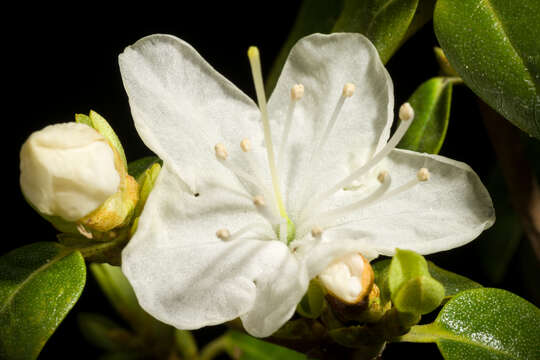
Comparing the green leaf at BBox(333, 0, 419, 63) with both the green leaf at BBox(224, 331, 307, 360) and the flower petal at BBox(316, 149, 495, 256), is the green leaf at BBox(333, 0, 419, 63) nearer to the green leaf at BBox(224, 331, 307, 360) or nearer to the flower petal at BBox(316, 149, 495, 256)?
the flower petal at BBox(316, 149, 495, 256)

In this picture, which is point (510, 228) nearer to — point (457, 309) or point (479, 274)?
point (479, 274)

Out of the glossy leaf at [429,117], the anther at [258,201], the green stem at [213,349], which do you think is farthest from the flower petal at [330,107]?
the green stem at [213,349]

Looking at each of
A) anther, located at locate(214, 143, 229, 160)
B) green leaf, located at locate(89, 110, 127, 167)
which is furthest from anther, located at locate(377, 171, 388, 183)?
green leaf, located at locate(89, 110, 127, 167)

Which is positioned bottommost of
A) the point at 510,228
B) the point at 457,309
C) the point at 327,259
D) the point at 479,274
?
the point at 479,274

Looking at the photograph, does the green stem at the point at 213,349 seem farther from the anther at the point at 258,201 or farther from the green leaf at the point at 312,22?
the anther at the point at 258,201

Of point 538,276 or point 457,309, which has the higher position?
point 457,309

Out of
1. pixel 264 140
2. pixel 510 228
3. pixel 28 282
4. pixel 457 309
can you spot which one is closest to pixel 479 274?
pixel 510 228

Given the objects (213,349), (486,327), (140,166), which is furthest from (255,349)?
(486,327)
